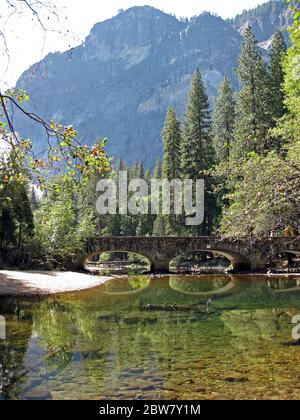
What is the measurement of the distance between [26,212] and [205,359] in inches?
1009

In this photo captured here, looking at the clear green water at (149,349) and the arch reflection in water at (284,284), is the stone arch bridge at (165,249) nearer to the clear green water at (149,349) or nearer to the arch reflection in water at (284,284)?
the arch reflection in water at (284,284)

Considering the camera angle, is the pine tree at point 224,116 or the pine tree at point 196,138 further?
the pine tree at point 224,116

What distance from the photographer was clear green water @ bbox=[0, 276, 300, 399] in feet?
25.4

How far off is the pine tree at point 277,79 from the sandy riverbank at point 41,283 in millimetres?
22175

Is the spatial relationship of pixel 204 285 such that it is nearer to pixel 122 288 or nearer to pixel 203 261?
pixel 122 288

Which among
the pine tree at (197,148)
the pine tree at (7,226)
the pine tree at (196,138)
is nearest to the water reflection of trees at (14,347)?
the pine tree at (7,226)

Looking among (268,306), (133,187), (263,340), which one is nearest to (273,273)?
(268,306)

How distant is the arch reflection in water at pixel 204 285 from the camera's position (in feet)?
78.2

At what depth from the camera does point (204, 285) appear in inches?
1085

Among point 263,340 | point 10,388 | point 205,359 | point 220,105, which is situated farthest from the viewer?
point 220,105

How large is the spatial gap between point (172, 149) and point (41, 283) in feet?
91.9

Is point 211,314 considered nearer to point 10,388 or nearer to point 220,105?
point 10,388

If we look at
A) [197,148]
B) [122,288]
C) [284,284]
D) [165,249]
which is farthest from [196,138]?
[122,288]

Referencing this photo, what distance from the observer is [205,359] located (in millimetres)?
9555
